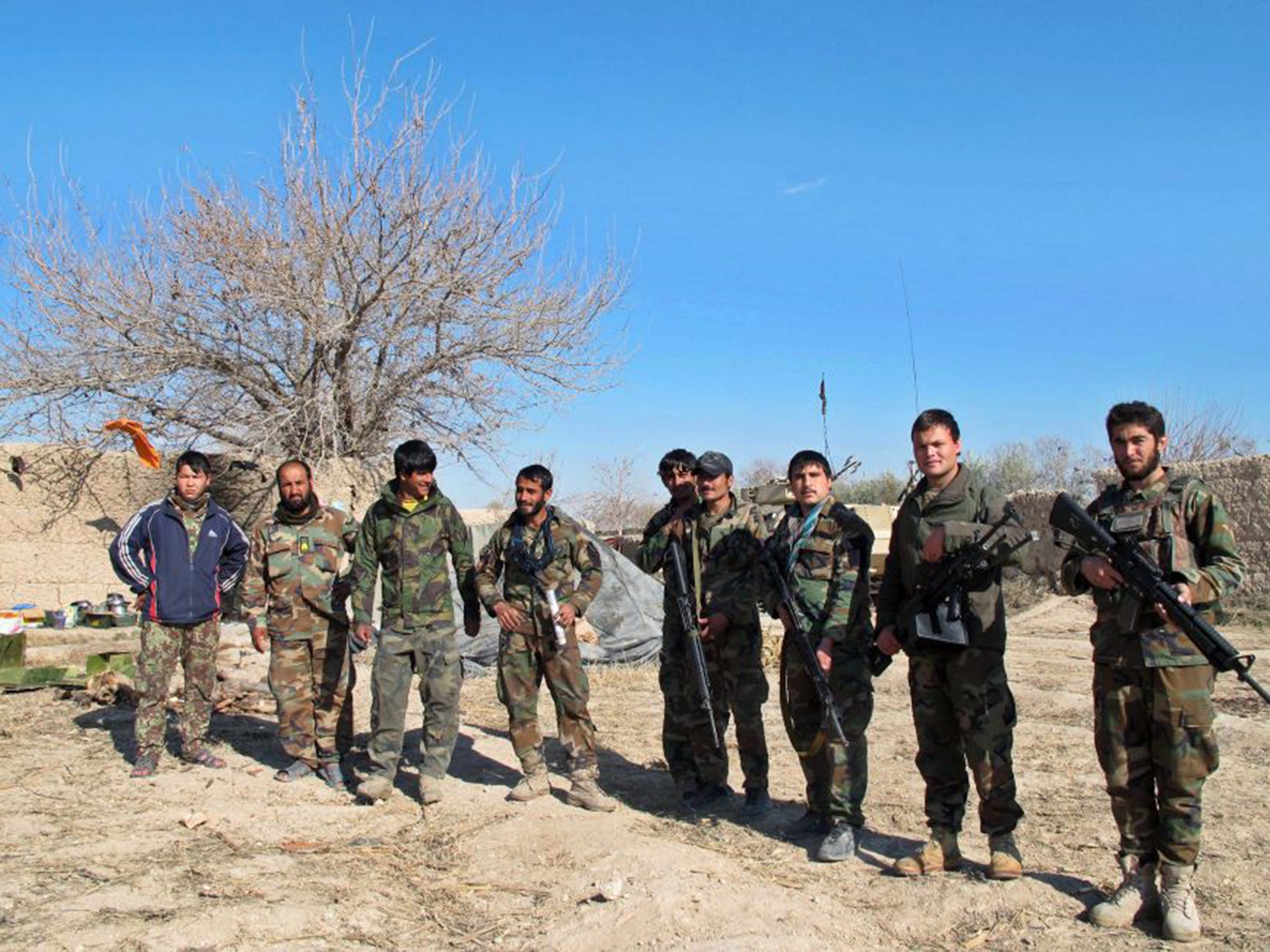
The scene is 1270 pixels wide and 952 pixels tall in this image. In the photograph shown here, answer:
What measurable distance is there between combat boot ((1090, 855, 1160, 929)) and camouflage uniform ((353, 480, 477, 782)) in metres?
3.03

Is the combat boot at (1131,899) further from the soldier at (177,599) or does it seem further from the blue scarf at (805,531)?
the soldier at (177,599)

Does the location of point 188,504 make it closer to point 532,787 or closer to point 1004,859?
point 532,787

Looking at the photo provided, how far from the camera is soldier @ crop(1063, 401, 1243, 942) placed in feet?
11.4

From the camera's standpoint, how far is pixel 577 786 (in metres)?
5.13

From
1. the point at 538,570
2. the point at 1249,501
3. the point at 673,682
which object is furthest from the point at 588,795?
the point at 1249,501

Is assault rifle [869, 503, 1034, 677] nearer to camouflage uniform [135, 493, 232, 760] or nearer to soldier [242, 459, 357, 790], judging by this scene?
soldier [242, 459, 357, 790]

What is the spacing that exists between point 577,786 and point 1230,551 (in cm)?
303

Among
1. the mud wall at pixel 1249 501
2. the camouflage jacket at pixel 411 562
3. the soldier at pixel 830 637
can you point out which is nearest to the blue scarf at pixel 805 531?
the soldier at pixel 830 637

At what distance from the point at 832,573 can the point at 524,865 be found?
5.79ft

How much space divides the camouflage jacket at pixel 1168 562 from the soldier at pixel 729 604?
63.2 inches

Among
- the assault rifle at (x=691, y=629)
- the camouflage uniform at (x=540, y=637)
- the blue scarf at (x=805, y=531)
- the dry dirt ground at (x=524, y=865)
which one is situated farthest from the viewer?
the camouflage uniform at (x=540, y=637)

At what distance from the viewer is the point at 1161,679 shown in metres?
3.51

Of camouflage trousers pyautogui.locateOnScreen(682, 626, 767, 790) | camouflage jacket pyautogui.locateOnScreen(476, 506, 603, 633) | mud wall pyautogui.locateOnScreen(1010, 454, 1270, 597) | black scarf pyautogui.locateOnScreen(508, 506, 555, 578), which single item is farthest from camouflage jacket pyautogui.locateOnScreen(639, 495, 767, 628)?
mud wall pyautogui.locateOnScreen(1010, 454, 1270, 597)

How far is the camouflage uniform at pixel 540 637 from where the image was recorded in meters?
5.18
